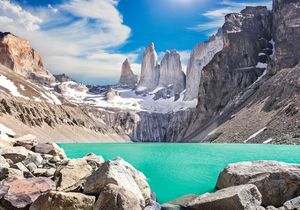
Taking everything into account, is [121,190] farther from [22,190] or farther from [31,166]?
[31,166]

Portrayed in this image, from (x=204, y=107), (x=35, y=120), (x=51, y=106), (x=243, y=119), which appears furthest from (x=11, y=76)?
(x=243, y=119)

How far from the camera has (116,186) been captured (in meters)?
12.9

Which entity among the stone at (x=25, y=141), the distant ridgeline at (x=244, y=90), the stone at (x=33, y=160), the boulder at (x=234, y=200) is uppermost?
the distant ridgeline at (x=244, y=90)

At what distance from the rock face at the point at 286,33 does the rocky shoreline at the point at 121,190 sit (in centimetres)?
11270

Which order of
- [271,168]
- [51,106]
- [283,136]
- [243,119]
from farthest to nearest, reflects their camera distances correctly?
1. [51,106]
2. [243,119]
3. [283,136]
4. [271,168]

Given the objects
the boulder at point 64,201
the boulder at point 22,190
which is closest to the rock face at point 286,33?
the boulder at point 22,190

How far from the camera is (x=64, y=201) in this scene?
1263cm

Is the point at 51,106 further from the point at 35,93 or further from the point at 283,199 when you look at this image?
the point at 283,199

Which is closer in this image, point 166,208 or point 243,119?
point 166,208

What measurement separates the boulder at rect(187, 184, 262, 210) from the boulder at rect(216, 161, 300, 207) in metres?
1.57

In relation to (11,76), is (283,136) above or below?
below

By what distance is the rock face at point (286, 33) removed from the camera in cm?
12362

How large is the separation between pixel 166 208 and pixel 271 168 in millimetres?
5246

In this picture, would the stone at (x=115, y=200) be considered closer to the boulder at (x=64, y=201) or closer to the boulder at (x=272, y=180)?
the boulder at (x=64, y=201)
